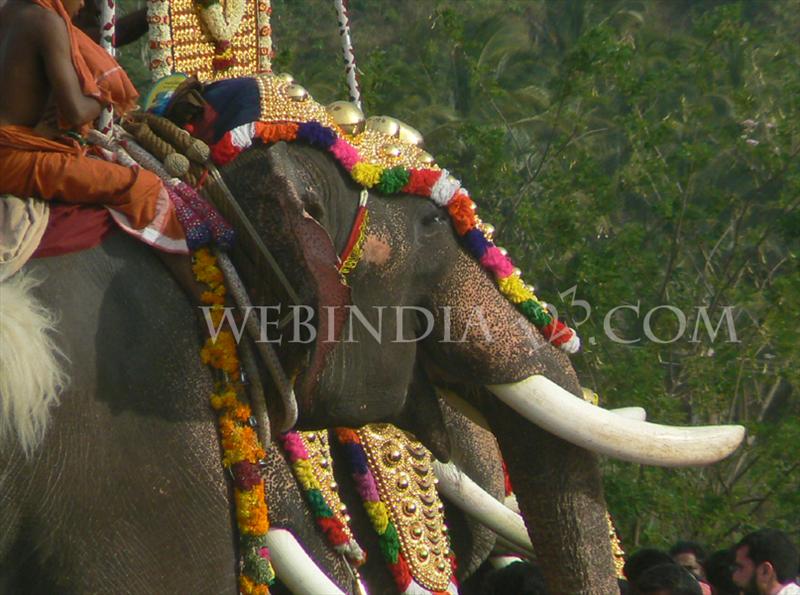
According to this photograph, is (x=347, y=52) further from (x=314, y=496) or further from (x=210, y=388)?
(x=210, y=388)

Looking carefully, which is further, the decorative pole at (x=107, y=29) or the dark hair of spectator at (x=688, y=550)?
the dark hair of spectator at (x=688, y=550)

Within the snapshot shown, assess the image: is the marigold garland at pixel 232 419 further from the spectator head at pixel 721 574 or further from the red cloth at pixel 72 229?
the spectator head at pixel 721 574

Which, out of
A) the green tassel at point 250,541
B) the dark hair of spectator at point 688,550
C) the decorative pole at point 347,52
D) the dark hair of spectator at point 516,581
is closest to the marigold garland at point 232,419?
the green tassel at point 250,541

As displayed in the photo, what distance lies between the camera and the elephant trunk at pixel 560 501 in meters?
4.17

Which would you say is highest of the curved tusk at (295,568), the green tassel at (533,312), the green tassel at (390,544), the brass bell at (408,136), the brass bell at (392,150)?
the brass bell at (392,150)

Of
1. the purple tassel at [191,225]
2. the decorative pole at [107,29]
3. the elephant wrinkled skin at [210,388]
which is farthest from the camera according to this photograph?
the decorative pole at [107,29]

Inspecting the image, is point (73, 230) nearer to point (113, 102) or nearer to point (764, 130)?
point (113, 102)

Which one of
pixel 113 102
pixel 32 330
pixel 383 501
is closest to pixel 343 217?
pixel 113 102

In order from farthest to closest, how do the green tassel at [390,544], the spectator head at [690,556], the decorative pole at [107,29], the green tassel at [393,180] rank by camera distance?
the spectator head at [690,556] < the green tassel at [390,544] < the green tassel at [393,180] < the decorative pole at [107,29]

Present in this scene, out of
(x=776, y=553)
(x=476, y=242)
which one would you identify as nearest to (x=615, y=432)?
(x=476, y=242)

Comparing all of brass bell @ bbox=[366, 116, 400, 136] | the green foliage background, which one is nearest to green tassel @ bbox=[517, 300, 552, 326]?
brass bell @ bbox=[366, 116, 400, 136]

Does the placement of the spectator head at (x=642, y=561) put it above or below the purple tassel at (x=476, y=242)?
below

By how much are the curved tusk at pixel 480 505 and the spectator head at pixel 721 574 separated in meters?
0.75

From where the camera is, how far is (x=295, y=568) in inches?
163
